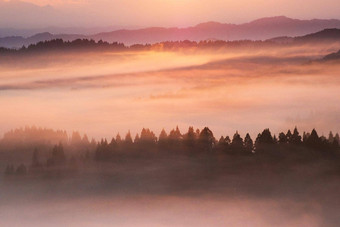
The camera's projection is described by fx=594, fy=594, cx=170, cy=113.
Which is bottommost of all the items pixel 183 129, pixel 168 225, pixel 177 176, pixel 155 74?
pixel 168 225

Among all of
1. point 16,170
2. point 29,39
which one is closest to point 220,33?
point 29,39

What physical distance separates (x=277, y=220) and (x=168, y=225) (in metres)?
0.75

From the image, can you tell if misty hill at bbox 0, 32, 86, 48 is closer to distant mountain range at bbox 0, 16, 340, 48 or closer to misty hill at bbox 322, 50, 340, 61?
distant mountain range at bbox 0, 16, 340, 48

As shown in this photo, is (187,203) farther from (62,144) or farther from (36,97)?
(36,97)

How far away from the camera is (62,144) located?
13.5ft

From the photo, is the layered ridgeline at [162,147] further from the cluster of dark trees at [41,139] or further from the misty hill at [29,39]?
the misty hill at [29,39]

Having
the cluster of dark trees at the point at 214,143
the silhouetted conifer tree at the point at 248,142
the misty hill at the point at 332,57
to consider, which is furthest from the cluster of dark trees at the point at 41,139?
the misty hill at the point at 332,57

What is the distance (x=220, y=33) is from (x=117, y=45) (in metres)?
0.75

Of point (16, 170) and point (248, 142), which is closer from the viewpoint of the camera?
point (248, 142)

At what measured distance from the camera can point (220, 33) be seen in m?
4.32

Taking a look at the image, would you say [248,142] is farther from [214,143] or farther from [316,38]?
[316,38]

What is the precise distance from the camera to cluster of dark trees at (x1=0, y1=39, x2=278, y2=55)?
4254 mm

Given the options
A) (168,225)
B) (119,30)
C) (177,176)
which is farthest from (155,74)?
(168,225)

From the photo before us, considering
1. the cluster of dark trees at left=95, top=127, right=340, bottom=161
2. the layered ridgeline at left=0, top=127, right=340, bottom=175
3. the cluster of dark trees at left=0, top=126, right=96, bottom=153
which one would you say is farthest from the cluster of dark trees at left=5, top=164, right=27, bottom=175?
the cluster of dark trees at left=95, top=127, right=340, bottom=161
